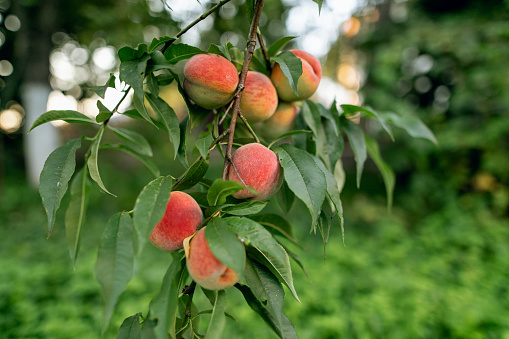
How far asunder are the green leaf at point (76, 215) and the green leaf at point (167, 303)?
17 cm

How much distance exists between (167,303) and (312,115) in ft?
1.31

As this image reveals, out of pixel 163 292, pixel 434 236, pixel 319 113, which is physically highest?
pixel 319 113

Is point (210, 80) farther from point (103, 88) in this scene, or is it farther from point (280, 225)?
point (280, 225)

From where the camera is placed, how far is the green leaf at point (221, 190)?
0.42 meters

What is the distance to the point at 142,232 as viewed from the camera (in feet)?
1.16

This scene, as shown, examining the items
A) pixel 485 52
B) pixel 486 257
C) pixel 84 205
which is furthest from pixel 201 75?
pixel 485 52

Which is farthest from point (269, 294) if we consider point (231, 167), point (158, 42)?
point (158, 42)

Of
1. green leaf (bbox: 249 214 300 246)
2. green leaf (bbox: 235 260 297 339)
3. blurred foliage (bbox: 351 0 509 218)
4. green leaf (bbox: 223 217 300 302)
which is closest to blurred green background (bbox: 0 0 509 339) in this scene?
blurred foliage (bbox: 351 0 509 218)

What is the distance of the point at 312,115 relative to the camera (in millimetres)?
615

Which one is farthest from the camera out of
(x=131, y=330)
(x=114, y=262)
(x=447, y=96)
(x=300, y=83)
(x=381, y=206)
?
(x=381, y=206)

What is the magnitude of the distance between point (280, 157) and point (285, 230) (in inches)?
6.9

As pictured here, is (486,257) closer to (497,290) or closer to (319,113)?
(497,290)

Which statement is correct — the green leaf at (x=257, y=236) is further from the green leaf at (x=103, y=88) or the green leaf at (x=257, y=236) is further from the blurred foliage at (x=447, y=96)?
the blurred foliage at (x=447, y=96)

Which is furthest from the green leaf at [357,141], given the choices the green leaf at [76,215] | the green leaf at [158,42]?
the green leaf at [76,215]
